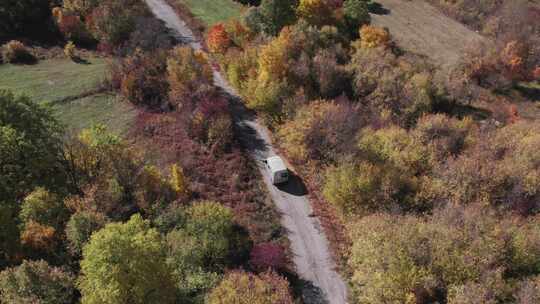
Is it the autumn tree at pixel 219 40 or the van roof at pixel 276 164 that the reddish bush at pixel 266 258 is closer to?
the van roof at pixel 276 164

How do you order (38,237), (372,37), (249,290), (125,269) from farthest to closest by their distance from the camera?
(372,37) → (38,237) → (249,290) → (125,269)

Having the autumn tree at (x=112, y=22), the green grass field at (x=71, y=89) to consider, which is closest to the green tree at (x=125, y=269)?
the green grass field at (x=71, y=89)

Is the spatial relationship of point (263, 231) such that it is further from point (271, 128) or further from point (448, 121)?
point (448, 121)

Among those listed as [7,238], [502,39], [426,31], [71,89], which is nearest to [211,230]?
[7,238]

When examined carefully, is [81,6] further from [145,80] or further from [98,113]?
[98,113]

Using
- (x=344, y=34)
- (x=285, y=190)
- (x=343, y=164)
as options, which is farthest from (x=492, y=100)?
(x=285, y=190)

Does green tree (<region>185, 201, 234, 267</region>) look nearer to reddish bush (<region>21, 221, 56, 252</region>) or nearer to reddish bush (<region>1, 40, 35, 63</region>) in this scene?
reddish bush (<region>21, 221, 56, 252</region>)
